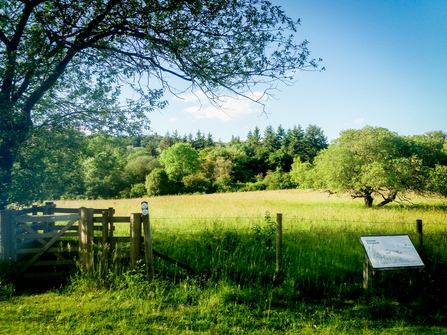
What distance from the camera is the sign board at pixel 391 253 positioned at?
5.69 m

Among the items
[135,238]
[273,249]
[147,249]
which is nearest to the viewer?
[147,249]

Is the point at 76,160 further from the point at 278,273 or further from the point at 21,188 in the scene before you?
the point at 278,273

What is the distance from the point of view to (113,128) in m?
9.71

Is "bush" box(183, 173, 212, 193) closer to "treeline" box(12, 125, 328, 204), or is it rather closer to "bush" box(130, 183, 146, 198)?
"treeline" box(12, 125, 328, 204)

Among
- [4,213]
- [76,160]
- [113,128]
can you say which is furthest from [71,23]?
[4,213]

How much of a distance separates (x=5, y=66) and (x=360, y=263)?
35.5ft

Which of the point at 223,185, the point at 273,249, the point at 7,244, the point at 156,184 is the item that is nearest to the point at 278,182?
the point at 223,185

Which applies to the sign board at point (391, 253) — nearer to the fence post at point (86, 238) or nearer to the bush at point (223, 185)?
the fence post at point (86, 238)

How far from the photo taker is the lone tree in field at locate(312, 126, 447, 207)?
52.1ft

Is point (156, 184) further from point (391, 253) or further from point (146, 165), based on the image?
point (391, 253)

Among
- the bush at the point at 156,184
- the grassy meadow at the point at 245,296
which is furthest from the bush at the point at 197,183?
the grassy meadow at the point at 245,296

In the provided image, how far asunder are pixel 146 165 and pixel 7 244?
148 feet

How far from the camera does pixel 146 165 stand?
50500 mm

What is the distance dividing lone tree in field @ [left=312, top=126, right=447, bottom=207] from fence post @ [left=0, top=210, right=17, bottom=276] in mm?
16300
